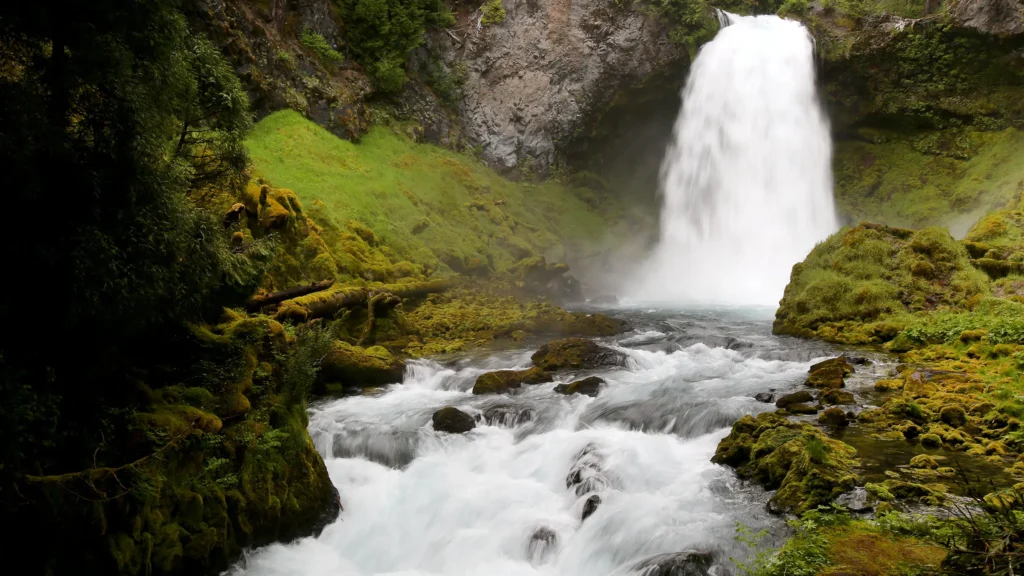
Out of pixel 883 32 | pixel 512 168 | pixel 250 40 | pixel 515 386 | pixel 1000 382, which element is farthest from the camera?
pixel 512 168

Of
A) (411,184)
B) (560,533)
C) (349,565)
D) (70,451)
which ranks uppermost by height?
(411,184)

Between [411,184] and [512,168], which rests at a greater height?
[512,168]

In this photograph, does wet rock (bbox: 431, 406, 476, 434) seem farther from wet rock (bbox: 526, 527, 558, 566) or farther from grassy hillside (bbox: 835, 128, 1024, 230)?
grassy hillside (bbox: 835, 128, 1024, 230)

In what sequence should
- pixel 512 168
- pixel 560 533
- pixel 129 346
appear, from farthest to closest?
pixel 512 168
pixel 560 533
pixel 129 346

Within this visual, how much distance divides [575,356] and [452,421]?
4726 mm

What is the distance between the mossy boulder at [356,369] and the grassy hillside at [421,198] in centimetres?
841

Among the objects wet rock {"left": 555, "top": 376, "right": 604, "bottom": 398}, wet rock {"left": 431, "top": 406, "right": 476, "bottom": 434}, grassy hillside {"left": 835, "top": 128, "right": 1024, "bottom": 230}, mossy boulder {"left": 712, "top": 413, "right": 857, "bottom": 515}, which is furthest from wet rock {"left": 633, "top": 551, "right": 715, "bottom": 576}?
grassy hillside {"left": 835, "top": 128, "right": 1024, "bottom": 230}

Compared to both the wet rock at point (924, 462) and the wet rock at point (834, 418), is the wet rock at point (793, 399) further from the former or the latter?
the wet rock at point (924, 462)

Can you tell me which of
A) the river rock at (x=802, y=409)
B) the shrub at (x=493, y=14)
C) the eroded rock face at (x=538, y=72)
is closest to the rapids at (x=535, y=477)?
the river rock at (x=802, y=409)

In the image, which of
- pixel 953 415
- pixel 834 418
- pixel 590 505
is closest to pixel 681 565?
pixel 590 505

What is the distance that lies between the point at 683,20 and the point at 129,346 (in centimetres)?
3268

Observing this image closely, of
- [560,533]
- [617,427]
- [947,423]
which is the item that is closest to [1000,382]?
[947,423]

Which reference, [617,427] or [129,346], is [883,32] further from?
[129,346]

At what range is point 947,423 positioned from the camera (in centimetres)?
863
